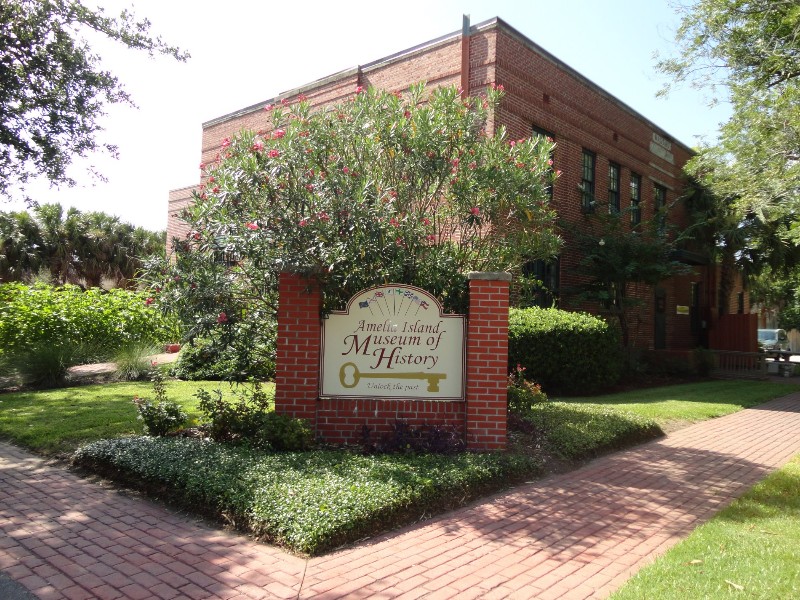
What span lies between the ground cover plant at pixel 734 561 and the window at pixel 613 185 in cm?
1399

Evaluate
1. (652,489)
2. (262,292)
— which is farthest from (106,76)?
(652,489)

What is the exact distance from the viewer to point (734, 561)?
13.8 feet

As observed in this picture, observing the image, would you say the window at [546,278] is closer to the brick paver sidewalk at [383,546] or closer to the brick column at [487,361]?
the brick column at [487,361]

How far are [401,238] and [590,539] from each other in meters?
3.79

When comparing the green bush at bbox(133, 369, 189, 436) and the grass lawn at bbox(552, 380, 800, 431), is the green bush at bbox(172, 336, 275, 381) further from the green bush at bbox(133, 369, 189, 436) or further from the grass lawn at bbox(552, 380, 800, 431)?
the grass lawn at bbox(552, 380, 800, 431)

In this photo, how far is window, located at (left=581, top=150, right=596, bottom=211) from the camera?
1720cm

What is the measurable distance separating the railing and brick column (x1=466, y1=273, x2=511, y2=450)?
14997 millimetres

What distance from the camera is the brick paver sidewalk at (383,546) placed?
12.6 ft

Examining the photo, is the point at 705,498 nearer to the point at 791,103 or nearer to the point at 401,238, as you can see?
the point at 401,238

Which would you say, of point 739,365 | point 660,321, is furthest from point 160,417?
point 660,321

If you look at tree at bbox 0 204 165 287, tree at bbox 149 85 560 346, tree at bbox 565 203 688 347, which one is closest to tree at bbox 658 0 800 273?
tree at bbox 565 203 688 347

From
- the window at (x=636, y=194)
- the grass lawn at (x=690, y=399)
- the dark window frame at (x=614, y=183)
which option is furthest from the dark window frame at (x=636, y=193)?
the grass lawn at (x=690, y=399)

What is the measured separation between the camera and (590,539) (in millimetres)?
4770

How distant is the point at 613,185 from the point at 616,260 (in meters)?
4.33
